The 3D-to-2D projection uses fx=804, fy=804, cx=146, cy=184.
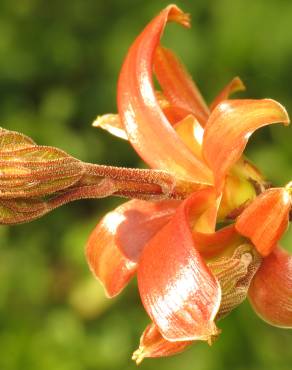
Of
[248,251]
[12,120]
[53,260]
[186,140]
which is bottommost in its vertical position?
[53,260]

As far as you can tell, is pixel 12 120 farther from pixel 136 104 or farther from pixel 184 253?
pixel 184 253

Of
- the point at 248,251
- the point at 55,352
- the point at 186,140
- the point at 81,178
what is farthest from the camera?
the point at 55,352

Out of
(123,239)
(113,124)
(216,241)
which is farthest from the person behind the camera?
(113,124)

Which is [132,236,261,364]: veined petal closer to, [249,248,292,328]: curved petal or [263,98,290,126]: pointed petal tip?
[249,248,292,328]: curved petal

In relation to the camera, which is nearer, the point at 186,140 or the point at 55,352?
the point at 186,140

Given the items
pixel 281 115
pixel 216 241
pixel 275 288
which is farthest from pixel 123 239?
pixel 281 115

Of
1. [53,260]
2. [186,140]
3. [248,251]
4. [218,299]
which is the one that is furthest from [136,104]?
[53,260]

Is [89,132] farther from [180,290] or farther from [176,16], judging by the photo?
[180,290]

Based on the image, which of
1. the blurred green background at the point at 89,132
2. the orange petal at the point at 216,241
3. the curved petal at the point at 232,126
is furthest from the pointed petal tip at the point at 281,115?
→ the blurred green background at the point at 89,132
